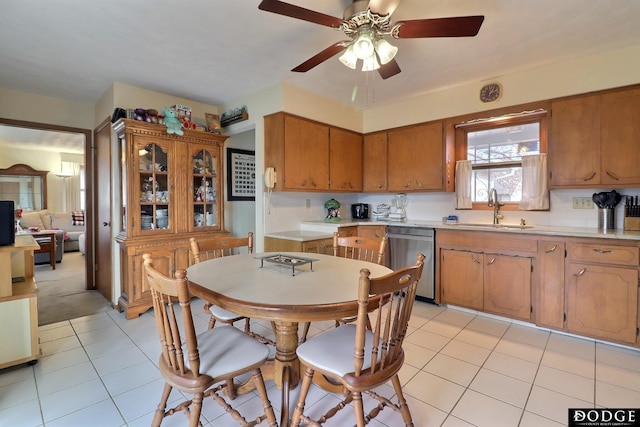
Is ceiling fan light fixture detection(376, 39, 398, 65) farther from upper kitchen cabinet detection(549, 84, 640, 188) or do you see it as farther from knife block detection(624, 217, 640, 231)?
knife block detection(624, 217, 640, 231)

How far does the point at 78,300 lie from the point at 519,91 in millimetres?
5516

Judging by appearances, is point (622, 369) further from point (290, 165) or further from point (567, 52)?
point (290, 165)

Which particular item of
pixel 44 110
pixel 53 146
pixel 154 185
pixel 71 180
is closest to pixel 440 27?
pixel 154 185

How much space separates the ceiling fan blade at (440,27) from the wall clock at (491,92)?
6.02 feet

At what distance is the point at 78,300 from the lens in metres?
3.67

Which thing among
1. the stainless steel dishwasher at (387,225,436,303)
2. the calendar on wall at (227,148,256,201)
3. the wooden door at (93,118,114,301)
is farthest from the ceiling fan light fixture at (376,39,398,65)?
the wooden door at (93,118,114,301)

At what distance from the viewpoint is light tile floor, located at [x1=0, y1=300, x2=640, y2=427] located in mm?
1684

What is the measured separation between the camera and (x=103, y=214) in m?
3.74

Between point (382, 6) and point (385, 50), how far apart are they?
32 centimetres

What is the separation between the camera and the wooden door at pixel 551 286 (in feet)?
8.78

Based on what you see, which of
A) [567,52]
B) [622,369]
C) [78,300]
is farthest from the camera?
[78,300]

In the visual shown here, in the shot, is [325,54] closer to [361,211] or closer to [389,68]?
[389,68]

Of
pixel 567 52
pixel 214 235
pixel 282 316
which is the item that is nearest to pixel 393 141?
pixel 567 52

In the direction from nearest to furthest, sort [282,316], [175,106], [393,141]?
[282,316] < [175,106] < [393,141]
